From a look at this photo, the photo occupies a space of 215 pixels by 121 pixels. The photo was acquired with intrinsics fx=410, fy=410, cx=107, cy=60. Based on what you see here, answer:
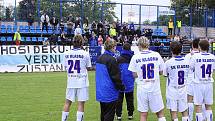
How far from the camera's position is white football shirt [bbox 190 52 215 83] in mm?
9695

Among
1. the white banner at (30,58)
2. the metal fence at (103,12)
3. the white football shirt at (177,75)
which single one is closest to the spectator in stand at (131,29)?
the metal fence at (103,12)

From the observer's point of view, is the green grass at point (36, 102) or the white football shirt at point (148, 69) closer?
the white football shirt at point (148, 69)

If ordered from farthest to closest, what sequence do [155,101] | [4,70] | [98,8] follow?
[98,8] → [4,70] → [155,101]

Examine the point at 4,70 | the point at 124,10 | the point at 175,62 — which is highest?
the point at 124,10

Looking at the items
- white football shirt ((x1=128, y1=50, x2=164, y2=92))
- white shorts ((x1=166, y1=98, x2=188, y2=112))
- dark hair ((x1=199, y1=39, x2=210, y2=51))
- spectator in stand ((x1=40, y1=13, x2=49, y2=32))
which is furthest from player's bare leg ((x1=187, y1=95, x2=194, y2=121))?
spectator in stand ((x1=40, y1=13, x2=49, y2=32))

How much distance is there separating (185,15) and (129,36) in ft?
39.5

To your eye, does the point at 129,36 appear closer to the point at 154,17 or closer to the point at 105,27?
the point at 105,27

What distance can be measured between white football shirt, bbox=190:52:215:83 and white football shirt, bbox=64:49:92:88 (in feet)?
8.42

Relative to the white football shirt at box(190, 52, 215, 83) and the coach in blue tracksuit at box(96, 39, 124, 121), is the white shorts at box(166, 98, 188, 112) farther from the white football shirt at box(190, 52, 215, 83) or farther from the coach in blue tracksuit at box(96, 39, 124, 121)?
the coach in blue tracksuit at box(96, 39, 124, 121)

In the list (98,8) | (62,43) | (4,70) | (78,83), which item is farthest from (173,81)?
(98,8)

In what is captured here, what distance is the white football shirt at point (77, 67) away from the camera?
32.6ft

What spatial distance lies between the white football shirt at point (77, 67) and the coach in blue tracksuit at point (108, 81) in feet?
2.98

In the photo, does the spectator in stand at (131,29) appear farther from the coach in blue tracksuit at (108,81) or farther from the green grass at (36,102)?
the coach in blue tracksuit at (108,81)

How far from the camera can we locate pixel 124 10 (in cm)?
4266
